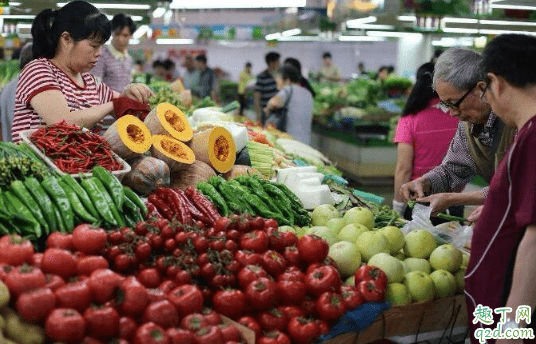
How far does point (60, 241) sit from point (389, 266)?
145 centimetres

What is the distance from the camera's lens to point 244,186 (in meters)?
3.94

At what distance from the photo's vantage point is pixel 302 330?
8.61 ft

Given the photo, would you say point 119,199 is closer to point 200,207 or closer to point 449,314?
point 200,207

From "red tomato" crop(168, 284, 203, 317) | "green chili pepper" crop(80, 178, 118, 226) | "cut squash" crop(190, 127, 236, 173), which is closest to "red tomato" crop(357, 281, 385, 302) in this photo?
"red tomato" crop(168, 284, 203, 317)

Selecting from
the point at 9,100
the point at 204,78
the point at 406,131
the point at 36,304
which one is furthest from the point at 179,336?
the point at 204,78

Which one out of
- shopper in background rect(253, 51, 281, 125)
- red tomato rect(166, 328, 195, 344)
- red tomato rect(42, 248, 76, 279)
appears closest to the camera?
red tomato rect(166, 328, 195, 344)

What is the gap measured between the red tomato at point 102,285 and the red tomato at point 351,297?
0.97m

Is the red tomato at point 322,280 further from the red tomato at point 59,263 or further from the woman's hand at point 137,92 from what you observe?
the woman's hand at point 137,92

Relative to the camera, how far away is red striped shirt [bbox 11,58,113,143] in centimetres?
409

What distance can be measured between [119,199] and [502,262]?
1.69 m

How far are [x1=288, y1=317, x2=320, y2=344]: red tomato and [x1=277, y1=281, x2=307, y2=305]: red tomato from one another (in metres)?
0.08

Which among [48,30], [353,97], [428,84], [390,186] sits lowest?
[390,186]

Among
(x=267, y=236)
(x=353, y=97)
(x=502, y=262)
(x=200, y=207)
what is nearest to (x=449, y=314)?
(x=502, y=262)

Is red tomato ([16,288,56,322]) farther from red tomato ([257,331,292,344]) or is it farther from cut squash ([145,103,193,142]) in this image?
cut squash ([145,103,193,142])
